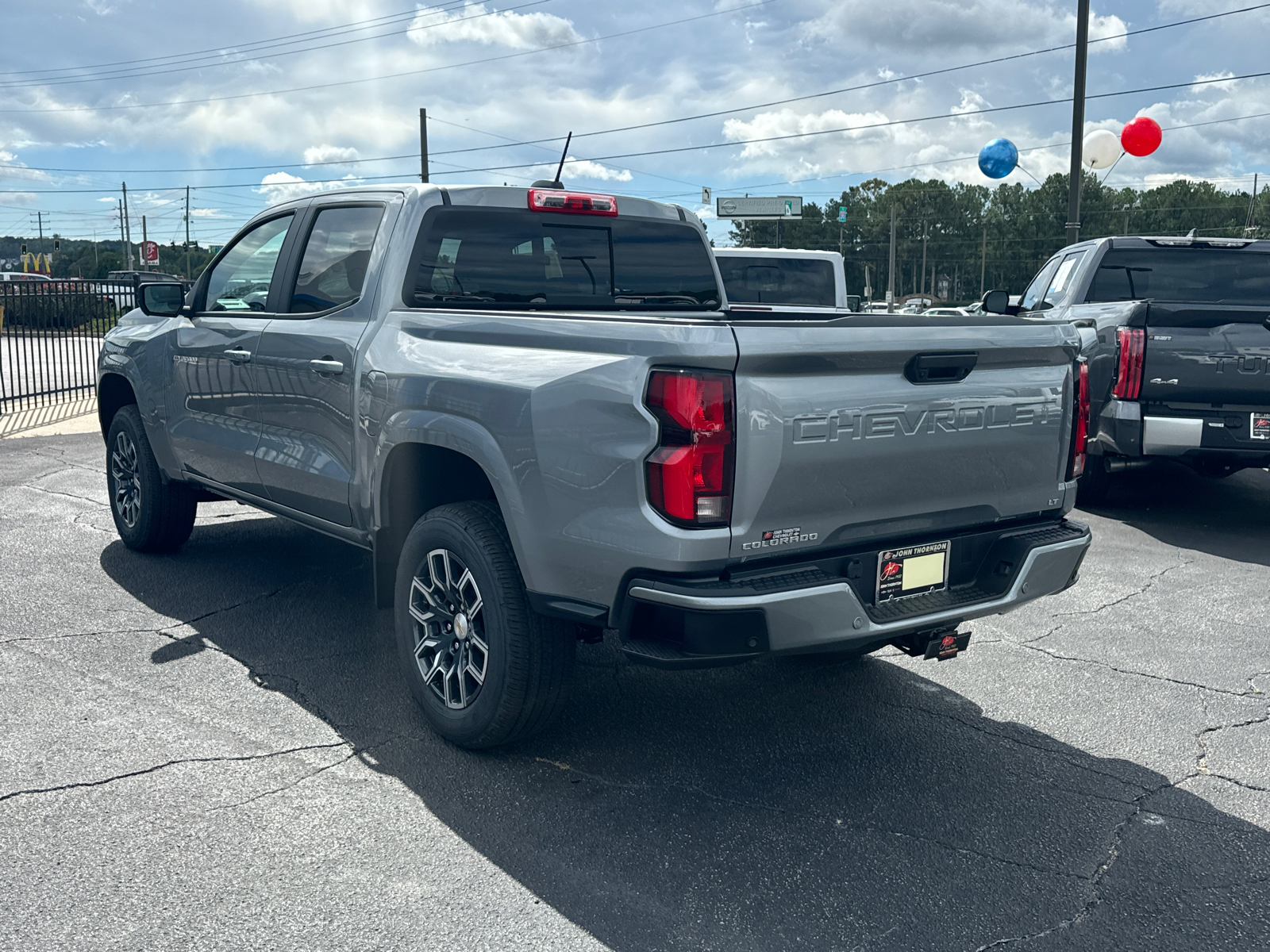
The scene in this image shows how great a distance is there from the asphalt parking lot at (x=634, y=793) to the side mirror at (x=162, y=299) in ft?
4.77

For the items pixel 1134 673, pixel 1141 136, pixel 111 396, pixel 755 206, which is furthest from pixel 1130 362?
pixel 755 206

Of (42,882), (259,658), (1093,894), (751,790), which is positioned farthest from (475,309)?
(1093,894)

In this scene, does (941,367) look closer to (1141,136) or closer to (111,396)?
(111,396)

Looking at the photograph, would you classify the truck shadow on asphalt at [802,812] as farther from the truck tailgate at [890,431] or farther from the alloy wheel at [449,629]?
the truck tailgate at [890,431]

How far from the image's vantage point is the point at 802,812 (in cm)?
351

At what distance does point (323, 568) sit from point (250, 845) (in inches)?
130

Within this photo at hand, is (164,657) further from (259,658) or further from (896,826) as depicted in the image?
(896,826)

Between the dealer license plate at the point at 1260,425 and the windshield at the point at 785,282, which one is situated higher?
the windshield at the point at 785,282

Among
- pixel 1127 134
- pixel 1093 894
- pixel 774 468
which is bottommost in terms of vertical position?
pixel 1093 894

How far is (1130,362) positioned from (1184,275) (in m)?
1.92

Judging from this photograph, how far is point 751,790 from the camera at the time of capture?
12.0 feet

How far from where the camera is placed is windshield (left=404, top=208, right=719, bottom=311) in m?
4.47

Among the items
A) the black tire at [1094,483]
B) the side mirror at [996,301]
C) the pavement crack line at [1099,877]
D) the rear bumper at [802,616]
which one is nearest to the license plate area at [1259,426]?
the black tire at [1094,483]

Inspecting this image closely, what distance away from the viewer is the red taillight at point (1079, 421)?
3959 millimetres
